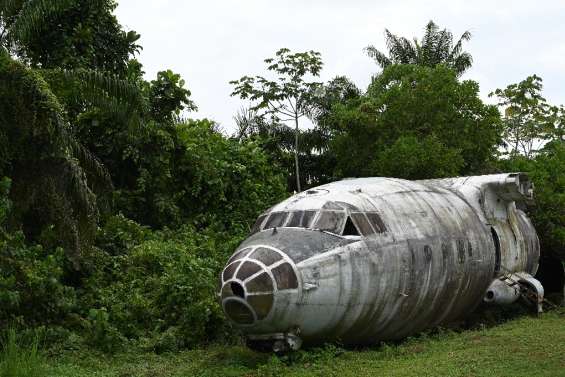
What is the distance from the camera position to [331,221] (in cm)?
1367

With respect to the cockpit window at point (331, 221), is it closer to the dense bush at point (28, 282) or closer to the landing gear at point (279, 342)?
the landing gear at point (279, 342)

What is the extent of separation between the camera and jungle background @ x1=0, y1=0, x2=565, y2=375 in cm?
1530

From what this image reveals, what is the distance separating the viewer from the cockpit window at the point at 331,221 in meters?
13.5

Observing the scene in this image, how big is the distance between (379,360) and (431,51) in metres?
28.3

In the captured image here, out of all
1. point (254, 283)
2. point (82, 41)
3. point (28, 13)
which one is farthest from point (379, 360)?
point (82, 41)

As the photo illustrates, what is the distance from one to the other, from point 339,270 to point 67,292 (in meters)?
6.05

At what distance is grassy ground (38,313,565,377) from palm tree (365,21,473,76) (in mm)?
25557

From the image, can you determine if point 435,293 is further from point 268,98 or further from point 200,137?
point 268,98

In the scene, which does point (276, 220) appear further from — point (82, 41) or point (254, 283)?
point (82, 41)

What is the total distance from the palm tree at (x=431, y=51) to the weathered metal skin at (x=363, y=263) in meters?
22.7

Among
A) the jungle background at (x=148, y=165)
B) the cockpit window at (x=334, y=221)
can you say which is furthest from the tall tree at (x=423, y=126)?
the cockpit window at (x=334, y=221)

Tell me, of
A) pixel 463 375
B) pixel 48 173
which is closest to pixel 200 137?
pixel 48 173

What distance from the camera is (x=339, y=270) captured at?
12.9 meters

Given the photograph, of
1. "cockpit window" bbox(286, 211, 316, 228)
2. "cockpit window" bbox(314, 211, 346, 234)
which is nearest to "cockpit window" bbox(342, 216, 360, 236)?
"cockpit window" bbox(314, 211, 346, 234)
